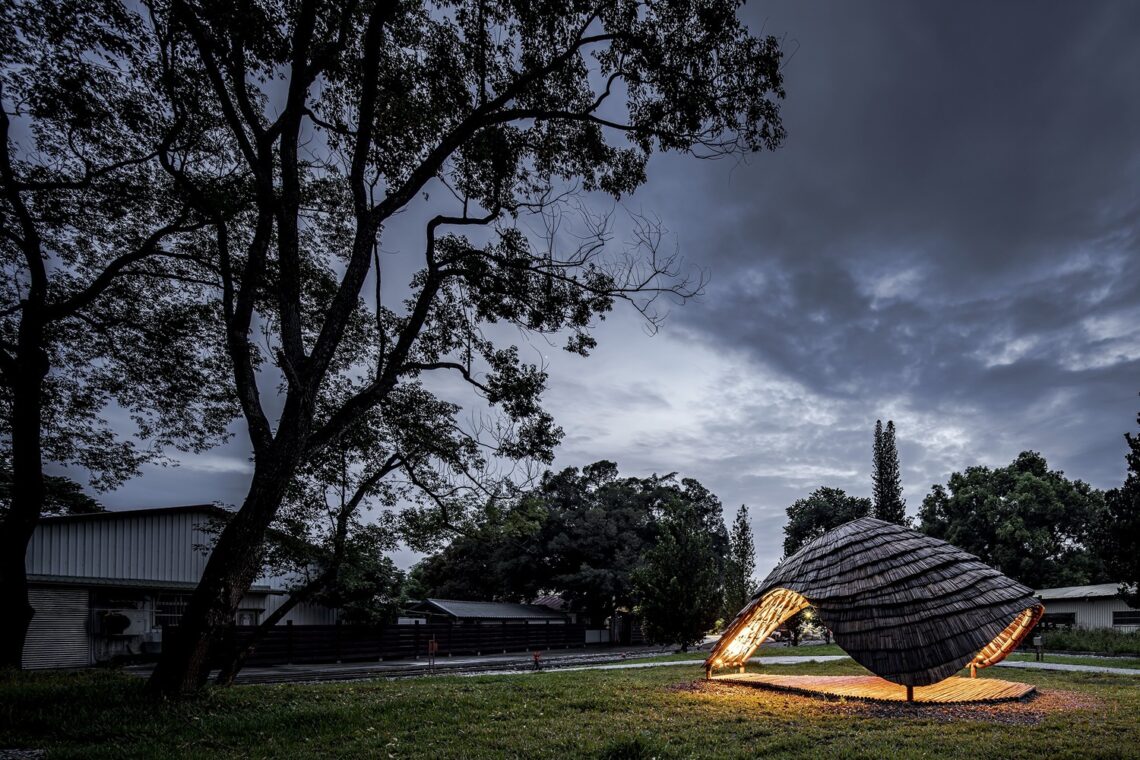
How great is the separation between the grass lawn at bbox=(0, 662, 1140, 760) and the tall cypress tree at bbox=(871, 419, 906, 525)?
46.4 m

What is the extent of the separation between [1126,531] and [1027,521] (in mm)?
19279

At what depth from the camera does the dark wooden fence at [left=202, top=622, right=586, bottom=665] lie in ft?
85.9

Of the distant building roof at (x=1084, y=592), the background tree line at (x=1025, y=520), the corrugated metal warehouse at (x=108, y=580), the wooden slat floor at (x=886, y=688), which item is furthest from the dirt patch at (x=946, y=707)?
the background tree line at (x=1025, y=520)

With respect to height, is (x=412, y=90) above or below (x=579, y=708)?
above

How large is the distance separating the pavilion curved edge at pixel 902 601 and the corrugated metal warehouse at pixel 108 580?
18.7 m

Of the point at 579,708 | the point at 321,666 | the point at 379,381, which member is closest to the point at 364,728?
the point at 579,708

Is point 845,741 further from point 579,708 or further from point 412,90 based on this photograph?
point 412,90

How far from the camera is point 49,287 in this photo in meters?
13.8

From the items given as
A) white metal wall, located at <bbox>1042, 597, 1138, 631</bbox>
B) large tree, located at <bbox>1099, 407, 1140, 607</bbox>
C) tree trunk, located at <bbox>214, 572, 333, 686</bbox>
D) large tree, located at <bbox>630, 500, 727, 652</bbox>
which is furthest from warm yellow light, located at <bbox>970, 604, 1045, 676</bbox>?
white metal wall, located at <bbox>1042, 597, 1138, 631</bbox>

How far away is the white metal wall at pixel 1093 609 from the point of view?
3191 cm

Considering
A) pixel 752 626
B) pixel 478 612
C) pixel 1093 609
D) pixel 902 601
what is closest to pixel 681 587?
pixel 752 626

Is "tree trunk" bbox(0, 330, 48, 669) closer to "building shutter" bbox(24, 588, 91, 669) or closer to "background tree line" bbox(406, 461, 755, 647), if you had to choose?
"building shutter" bbox(24, 588, 91, 669)

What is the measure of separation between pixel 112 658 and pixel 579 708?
74.6 feet

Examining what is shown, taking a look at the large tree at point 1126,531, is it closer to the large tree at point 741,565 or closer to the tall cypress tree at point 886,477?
the large tree at point 741,565
